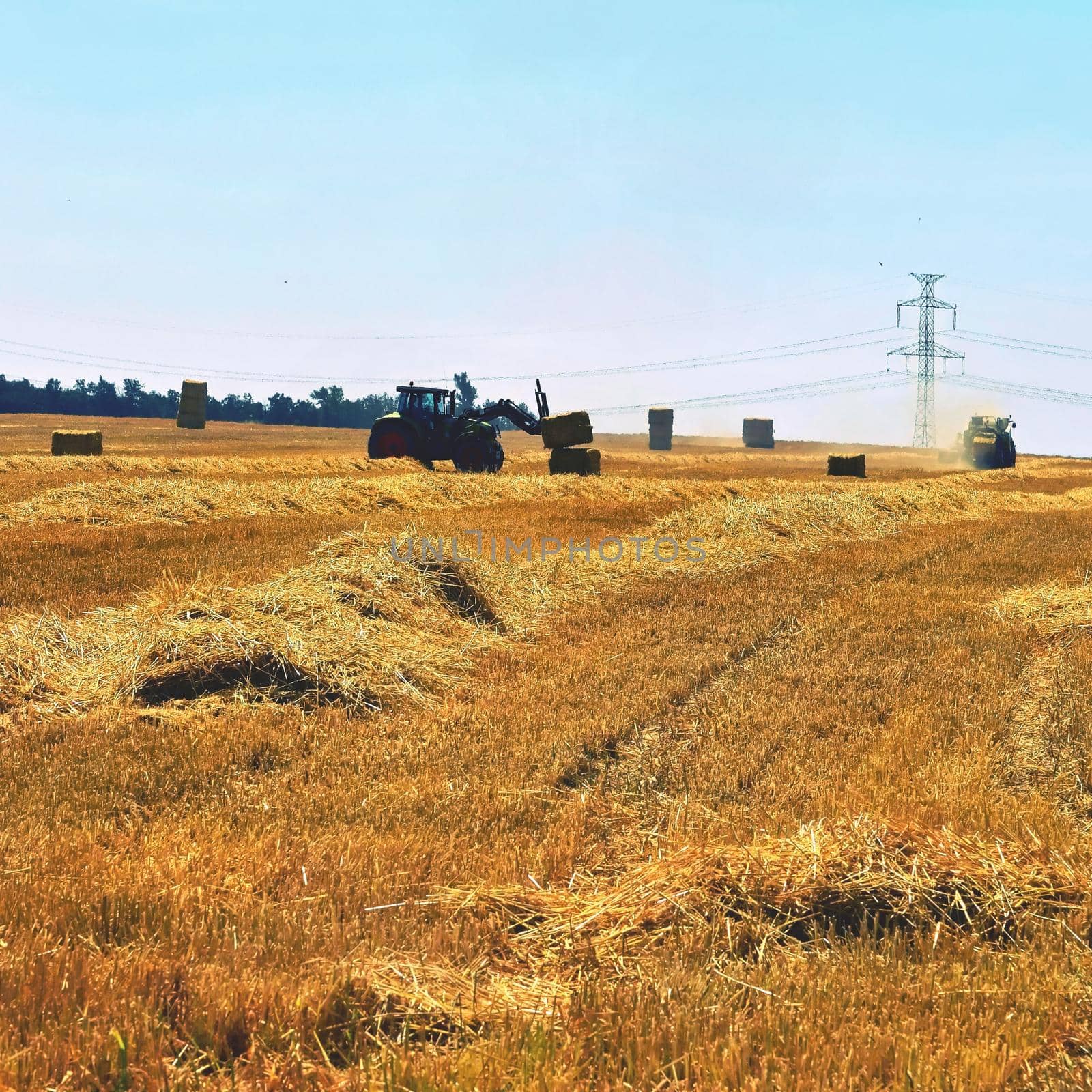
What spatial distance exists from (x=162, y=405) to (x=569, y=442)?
299 feet

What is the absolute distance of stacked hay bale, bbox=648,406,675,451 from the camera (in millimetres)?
84125

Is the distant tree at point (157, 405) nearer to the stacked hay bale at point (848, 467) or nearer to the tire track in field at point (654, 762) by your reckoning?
the stacked hay bale at point (848, 467)

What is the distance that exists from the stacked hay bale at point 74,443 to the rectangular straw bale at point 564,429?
16916 millimetres

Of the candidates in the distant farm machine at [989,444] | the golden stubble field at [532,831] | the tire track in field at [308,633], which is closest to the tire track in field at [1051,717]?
the golden stubble field at [532,831]

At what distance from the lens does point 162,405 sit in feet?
371

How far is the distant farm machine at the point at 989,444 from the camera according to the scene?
176 feet

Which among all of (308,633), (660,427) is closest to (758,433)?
(660,427)

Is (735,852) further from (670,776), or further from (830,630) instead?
(830,630)

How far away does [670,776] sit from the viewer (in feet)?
19.5

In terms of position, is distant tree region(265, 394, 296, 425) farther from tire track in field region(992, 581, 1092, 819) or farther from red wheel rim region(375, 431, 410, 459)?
tire track in field region(992, 581, 1092, 819)

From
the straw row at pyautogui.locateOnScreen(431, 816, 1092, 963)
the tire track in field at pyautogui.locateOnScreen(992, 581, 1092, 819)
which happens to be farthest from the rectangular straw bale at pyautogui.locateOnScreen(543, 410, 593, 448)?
the straw row at pyautogui.locateOnScreen(431, 816, 1092, 963)

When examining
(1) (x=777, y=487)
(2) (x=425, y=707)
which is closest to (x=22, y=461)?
(1) (x=777, y=487)

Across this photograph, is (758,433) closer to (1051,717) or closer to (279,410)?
(279,410)

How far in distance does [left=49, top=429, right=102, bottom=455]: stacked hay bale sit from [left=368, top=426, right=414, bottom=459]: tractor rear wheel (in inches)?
463
